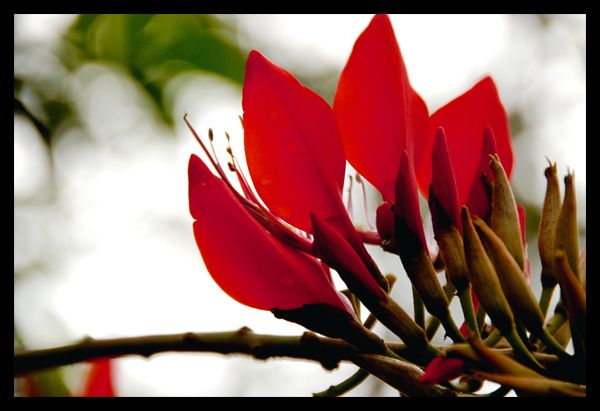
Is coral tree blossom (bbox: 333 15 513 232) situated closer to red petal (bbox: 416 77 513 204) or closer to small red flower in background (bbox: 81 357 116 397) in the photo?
red petal (bbox: 416 77 513 204)

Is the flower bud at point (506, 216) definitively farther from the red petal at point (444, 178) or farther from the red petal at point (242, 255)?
the red petal at point (242, 255)

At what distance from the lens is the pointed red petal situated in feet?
1.58

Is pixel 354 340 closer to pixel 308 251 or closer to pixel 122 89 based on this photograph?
pixel 308 251

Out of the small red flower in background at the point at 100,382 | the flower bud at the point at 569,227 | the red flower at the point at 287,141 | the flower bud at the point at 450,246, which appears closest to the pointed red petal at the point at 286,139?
the red flower at the point at 287,141

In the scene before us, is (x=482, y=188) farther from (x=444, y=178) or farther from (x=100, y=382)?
(x=100, y=382)

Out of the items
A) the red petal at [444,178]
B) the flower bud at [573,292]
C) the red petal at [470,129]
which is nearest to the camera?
the flower bud at [573,292]

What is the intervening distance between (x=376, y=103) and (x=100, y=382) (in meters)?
0.53

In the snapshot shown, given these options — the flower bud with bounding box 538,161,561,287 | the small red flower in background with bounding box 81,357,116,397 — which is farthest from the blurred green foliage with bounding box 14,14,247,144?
the flower bud with bounding box 538,161,561,287

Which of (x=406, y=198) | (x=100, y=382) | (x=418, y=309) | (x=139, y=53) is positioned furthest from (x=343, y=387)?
(x=139, y=53)

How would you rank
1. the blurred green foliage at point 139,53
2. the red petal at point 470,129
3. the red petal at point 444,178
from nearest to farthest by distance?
the red petal at point 444,178 → the red petal at point 470,129 → the blurred green foliage at point 139,53

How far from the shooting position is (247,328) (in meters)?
0.55

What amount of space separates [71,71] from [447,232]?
3.98ft

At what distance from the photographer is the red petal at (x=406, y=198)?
1.52 ft
